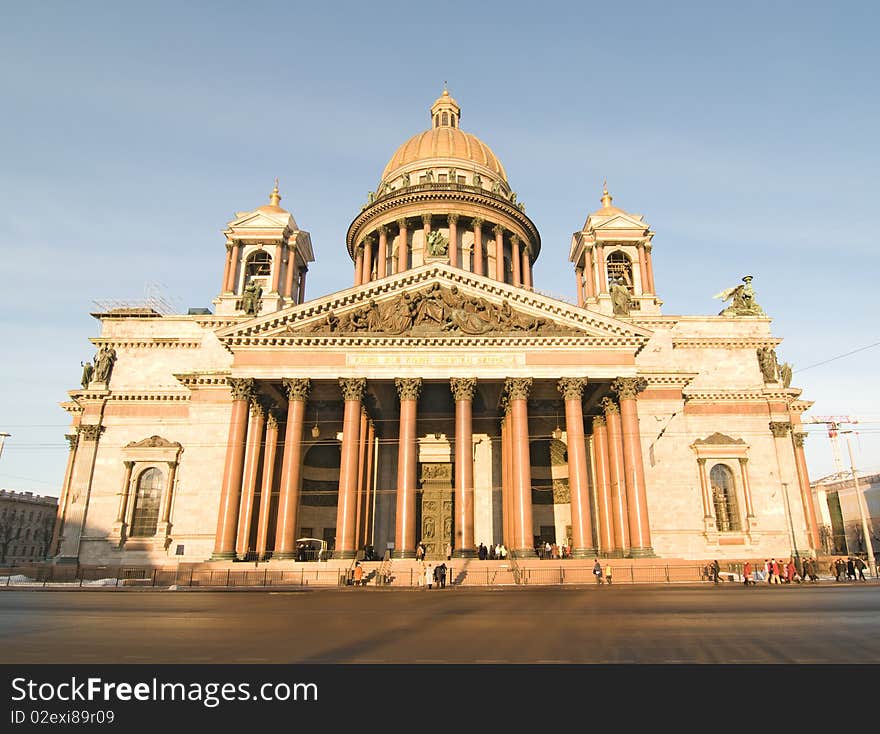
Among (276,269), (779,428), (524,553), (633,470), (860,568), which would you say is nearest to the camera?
(524,553)

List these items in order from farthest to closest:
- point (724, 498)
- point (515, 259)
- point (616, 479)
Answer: point (515, 259), point (724, 498), point (616, 479)

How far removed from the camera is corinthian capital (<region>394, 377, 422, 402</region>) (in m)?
32.1

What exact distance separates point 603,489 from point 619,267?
19.9 m

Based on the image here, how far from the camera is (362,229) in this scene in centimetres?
5656

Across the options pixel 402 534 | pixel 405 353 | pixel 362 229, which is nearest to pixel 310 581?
pixel 402 534

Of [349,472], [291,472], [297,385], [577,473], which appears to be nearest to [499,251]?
[297,385]

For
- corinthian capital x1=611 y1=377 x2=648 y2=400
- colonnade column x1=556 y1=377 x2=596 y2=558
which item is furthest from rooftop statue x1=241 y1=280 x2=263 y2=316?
corinthian capital x1=611 y1=377 x2=648 y2=400

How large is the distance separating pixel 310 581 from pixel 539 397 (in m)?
17.5

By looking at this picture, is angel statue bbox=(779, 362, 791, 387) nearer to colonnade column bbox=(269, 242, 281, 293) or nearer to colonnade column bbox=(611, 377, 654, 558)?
colonnade column bbox=(611, 377, 654, 558)

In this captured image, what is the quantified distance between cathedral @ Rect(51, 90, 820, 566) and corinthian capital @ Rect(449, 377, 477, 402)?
0.11 m

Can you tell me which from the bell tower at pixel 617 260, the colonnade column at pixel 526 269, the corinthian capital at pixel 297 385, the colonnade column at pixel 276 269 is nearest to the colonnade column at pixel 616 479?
the bell tower at pixel 617 260

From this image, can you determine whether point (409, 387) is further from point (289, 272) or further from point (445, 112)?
point (445, 112)

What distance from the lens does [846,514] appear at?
105250mm

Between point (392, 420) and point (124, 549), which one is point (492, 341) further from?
point (124, 549)
